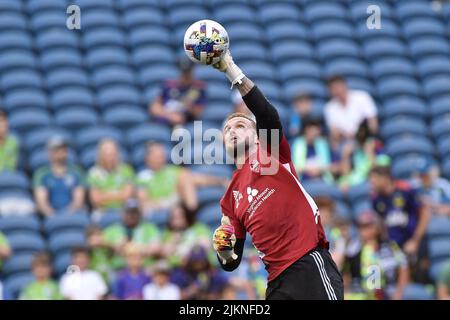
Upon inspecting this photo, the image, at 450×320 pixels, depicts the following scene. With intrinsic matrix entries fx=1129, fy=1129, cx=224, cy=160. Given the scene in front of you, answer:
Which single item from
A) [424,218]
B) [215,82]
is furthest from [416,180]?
[215,82]

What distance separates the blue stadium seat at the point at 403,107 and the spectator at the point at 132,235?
3.95m

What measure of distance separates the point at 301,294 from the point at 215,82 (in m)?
7.86

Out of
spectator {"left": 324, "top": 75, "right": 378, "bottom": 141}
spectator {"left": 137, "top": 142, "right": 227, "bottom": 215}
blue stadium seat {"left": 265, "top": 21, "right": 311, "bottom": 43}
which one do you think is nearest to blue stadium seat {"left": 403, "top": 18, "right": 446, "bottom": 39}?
blue stadium seat {"left": 265, "top": 21, "right": 311, "bottom": 43}

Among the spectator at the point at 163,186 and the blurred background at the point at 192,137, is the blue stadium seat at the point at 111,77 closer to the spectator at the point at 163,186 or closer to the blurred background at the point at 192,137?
the blurred background at the point at 192,137

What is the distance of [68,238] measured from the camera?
1179cm

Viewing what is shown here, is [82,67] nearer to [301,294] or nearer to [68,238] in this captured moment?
[68,238]

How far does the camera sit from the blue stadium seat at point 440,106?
14.1 meters

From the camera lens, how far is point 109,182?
12.2 metres

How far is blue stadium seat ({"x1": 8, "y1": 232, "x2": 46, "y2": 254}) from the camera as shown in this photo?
1170 centimetres

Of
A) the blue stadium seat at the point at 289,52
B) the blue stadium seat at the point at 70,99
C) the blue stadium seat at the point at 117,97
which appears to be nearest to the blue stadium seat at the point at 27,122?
the blue stadium seat at the point at 70,99

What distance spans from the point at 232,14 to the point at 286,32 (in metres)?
0.81

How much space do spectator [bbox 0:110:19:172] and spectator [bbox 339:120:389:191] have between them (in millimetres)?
3702

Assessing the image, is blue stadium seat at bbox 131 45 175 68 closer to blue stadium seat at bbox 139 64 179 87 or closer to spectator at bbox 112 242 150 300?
blue stadium seat at bbox 139 64 179 87

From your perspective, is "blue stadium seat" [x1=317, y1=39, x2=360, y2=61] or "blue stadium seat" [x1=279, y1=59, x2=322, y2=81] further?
"blue stadium seat" [x1=317, y1=39, x2=360, y2=61]
